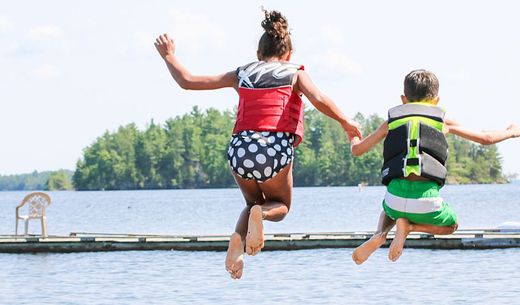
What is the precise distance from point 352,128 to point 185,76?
1.35m

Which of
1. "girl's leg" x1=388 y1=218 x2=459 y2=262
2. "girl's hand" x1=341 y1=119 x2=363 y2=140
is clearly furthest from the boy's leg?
"girl's hand" x1=341 y1=119 x2=363 y2=140

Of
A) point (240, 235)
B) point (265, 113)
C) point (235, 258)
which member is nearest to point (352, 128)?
point (265, 113)

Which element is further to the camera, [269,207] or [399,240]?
[269,207]

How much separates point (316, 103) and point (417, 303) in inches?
1153

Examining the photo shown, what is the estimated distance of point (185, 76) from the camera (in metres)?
10.2

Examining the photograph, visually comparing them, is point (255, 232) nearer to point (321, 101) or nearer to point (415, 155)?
point (321, 101)

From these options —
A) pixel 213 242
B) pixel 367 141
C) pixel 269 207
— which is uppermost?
pixel 367 141

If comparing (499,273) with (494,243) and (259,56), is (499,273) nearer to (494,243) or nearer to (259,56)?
(494,243)

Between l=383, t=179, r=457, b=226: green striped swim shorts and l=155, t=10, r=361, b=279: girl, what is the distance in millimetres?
544

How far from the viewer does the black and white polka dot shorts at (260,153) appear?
9.98 meters

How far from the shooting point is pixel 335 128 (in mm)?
197000

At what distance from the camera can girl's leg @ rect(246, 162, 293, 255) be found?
1003 centimetres

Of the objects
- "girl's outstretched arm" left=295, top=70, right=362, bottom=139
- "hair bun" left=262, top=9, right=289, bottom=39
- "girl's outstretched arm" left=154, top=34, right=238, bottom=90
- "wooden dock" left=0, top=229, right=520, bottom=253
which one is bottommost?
"wooden dock" left=0, top=229, right=520, bottom=253

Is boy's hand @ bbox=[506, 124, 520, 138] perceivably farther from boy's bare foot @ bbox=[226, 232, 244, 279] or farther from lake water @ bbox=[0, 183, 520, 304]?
lake water @ bbox=[0, 183, 520, 304]
